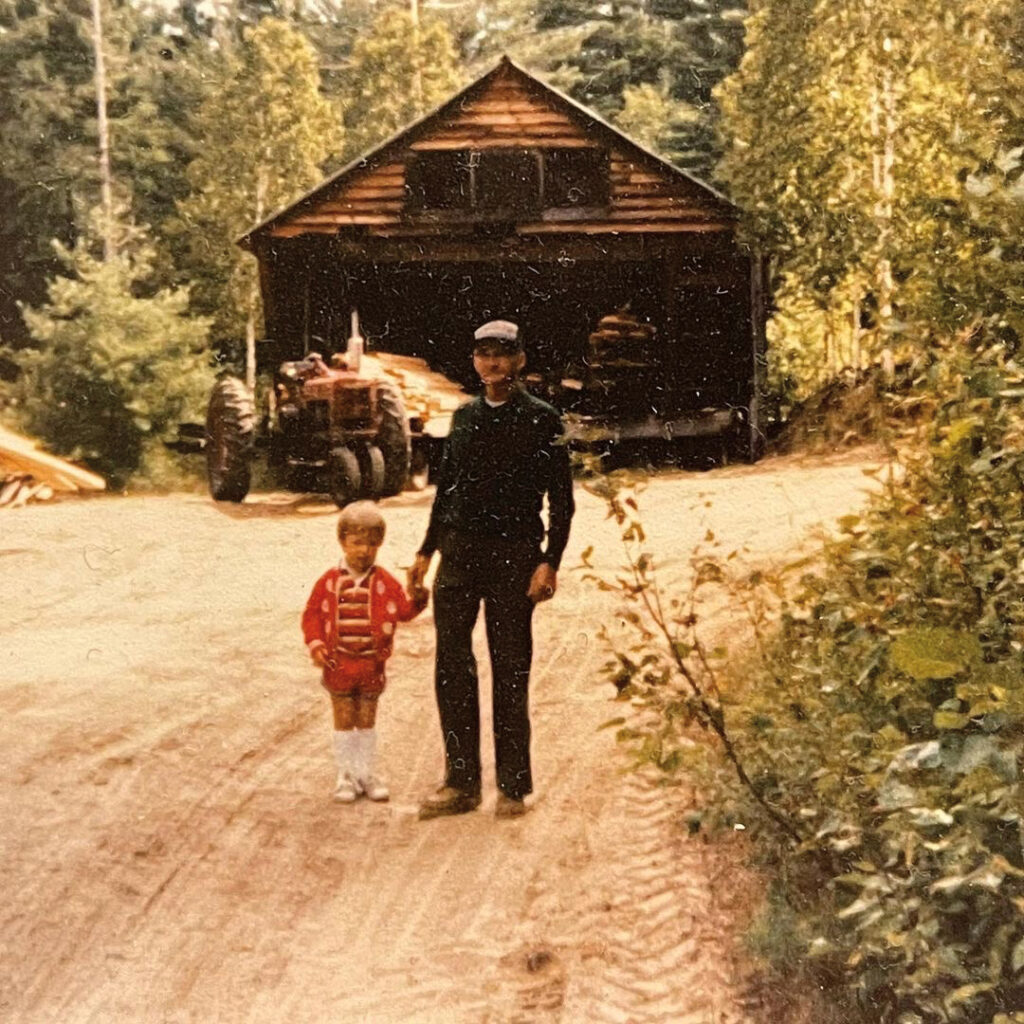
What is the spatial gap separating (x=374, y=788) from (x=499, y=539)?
2.96 ft

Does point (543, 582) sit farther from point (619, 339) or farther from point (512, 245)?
point (619, 339)

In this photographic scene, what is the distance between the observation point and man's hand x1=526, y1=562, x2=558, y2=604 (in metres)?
4.05

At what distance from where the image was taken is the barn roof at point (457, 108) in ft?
17.1

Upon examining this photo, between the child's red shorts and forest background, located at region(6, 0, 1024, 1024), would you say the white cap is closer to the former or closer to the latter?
forest background, located at region(6, 0, 1024, 1024)

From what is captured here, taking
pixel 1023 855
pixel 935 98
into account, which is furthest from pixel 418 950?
pixel 935 98

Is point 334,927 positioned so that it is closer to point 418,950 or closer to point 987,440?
point 418,950

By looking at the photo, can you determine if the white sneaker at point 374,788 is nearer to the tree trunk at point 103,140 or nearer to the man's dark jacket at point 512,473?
the man's dark jacket at point 512,473

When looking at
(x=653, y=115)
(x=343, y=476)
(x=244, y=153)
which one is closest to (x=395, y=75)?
(x=244, y=153)

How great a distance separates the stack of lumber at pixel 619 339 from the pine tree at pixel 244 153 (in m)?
3.22

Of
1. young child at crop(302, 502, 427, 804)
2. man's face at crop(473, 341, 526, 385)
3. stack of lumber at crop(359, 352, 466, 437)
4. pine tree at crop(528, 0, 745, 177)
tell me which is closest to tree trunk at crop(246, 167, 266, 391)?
stack of lumber at crop(359, 352, 466, 437)

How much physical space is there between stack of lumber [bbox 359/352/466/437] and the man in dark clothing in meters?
3.36

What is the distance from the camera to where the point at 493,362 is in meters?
4.07

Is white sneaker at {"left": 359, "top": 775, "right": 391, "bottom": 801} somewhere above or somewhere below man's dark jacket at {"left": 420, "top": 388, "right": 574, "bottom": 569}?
below

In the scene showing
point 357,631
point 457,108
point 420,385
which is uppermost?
point 457,108
